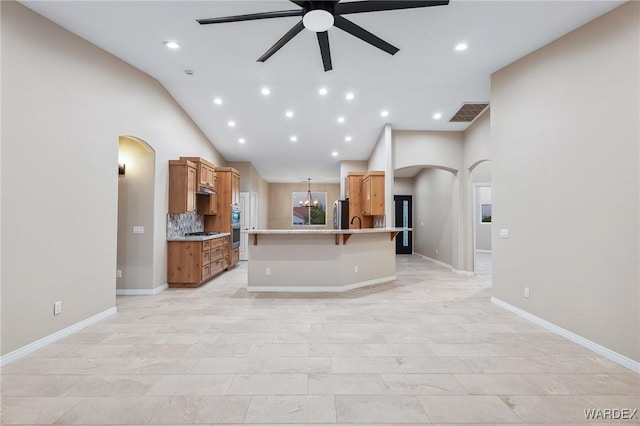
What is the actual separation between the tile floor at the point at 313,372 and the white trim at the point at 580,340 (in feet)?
0.29

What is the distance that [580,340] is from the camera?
283 cm

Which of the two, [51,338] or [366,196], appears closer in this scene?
[51,338]

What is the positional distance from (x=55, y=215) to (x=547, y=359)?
4.89 meters

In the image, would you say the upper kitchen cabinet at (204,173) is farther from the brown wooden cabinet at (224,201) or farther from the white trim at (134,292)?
the white trim at (134,292)

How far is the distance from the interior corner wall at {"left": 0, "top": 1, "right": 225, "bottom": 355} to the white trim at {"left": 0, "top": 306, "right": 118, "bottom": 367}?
0.05m

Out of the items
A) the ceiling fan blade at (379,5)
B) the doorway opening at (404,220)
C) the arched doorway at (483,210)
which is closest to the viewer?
the ceiling fan blade at (379,5)

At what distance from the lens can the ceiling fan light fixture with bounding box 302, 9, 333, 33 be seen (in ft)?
7.66

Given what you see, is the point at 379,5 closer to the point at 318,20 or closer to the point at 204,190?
the point at 318,20

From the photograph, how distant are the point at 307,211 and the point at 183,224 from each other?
286 inches

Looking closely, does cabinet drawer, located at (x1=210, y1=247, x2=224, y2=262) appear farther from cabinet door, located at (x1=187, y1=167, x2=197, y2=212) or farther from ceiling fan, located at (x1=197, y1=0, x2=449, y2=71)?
ceiling fan, located at (x1=197, y1=0, x2=449, y2=71)

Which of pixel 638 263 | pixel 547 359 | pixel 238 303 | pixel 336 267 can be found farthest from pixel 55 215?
pixel 638 263

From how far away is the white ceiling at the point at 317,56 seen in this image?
287 centimetres

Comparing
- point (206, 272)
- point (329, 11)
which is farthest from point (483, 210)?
point (329, 11)

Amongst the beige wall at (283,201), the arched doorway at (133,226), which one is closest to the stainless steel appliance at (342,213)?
the arched doorway at (133,226)
